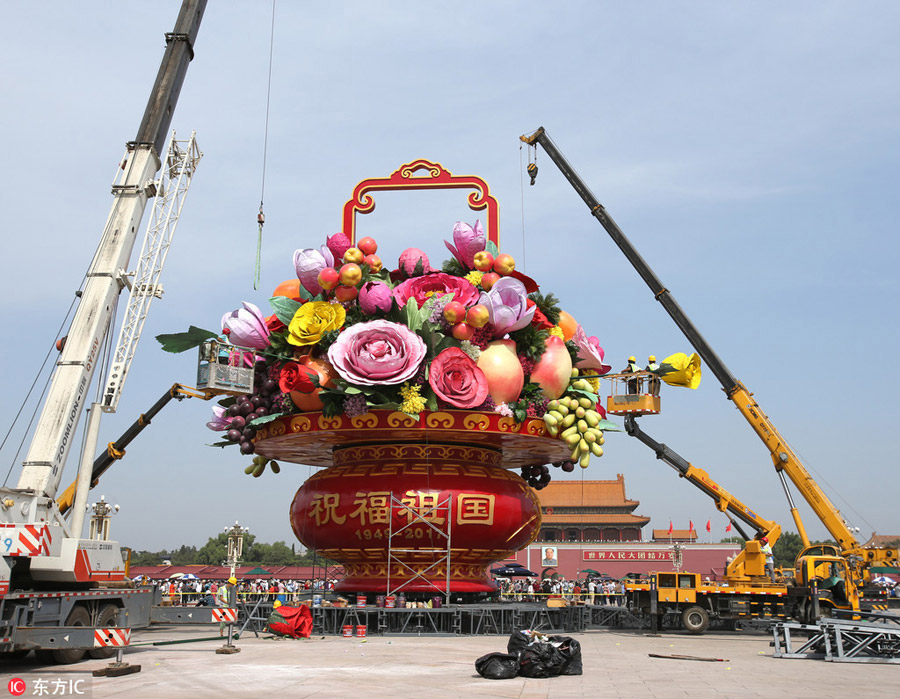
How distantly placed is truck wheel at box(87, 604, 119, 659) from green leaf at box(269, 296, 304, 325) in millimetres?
7747

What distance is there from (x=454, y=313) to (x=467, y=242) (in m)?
3.01

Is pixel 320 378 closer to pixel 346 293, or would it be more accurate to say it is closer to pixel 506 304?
pixel 346 293

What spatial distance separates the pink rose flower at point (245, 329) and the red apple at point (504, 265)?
610cm

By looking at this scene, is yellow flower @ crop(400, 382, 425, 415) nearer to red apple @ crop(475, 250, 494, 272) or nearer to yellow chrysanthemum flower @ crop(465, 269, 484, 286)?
yellow chrysanthemum flower @ crop(465, 269, 484, 286)

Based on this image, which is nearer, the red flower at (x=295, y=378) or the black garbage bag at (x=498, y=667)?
the black garbage bag at (x=498, y=667)

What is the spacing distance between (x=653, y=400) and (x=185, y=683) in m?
14.7

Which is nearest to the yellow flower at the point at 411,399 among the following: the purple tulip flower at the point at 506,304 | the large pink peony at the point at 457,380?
the large pink peony at the point at 457,380

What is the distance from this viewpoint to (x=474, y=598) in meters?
21.8

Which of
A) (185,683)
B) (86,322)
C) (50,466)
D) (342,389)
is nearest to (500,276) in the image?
(342,389)

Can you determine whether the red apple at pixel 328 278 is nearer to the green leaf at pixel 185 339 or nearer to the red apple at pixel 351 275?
the red apple at pixel 351 275

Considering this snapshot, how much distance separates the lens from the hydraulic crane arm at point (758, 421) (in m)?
28.8

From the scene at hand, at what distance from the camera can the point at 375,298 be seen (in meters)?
19.7

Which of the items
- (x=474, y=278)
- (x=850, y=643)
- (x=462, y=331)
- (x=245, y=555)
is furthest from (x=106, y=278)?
(x=245, y=555)

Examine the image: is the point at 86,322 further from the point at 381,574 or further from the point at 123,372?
the point at 123,372
